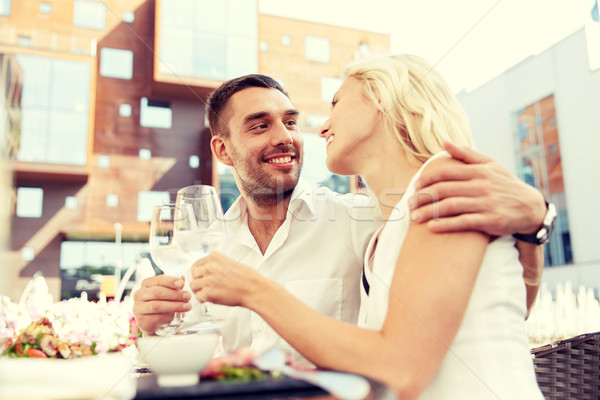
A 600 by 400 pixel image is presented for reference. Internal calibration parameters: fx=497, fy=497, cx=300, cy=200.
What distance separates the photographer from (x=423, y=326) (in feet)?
2.58

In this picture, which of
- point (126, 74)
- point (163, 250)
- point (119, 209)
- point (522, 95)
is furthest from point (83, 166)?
point (163, 250)

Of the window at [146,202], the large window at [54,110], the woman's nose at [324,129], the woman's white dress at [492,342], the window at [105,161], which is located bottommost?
the woman's white dress at [492,342]

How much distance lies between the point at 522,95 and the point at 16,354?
1502 cm

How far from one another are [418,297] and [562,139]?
1447cm

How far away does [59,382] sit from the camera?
0.52 meters

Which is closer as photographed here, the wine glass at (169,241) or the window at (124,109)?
the wine glass at (169,241)

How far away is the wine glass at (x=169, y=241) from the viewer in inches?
37.8

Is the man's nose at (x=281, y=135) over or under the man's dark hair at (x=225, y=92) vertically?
under

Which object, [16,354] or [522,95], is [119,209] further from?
[16,354]

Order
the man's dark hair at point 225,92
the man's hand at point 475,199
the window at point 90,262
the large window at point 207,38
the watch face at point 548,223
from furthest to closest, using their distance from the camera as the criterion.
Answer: the window at point 90,262 < the large window at point 207,38 < the man's dark hair at point 225,92 < the watch face at point 548,223 < the man's hand at point 475,199

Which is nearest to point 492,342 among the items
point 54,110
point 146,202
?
point 54,110

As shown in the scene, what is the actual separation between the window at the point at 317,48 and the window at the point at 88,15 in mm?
6812

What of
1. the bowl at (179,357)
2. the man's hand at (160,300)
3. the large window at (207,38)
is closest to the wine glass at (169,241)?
the man's hand at (160,300)

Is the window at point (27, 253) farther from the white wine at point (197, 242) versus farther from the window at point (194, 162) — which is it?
the white wine at point (197, 242)
